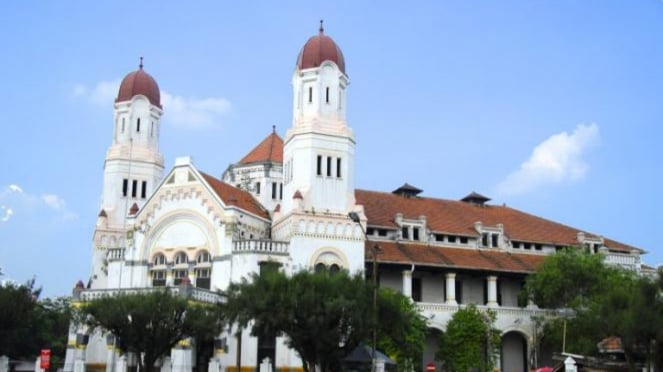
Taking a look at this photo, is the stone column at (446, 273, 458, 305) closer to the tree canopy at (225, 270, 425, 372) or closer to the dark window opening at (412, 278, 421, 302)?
the dark window opening at (412, 278, 421, 302)

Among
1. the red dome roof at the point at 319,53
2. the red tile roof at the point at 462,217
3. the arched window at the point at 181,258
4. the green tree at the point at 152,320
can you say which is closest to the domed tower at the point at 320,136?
the red dome roof at the point at 319,53

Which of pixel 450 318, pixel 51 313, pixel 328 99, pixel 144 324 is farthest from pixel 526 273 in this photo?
pixel 51 313

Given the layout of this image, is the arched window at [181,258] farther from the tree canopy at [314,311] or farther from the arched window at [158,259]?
the tree canopy at [314,311]

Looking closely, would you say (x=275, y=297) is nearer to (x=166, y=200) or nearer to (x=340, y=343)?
(x=340, y=343)

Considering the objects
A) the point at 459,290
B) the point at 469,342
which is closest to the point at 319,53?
the point at 459,290

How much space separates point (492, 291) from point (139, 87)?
1255 inches

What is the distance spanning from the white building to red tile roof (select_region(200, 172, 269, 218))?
0.57 feet

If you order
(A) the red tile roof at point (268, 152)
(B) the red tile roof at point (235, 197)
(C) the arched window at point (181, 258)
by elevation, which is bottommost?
(C) the arched window at point (181, 258)

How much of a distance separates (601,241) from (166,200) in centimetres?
3489

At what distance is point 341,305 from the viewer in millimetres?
44062

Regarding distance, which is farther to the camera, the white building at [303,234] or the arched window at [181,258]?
the arched window at [181,258]

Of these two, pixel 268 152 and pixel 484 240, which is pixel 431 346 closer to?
pixel 484 240

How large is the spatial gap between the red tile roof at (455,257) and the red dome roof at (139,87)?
22.4m

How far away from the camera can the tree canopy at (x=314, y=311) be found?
4428 cm
